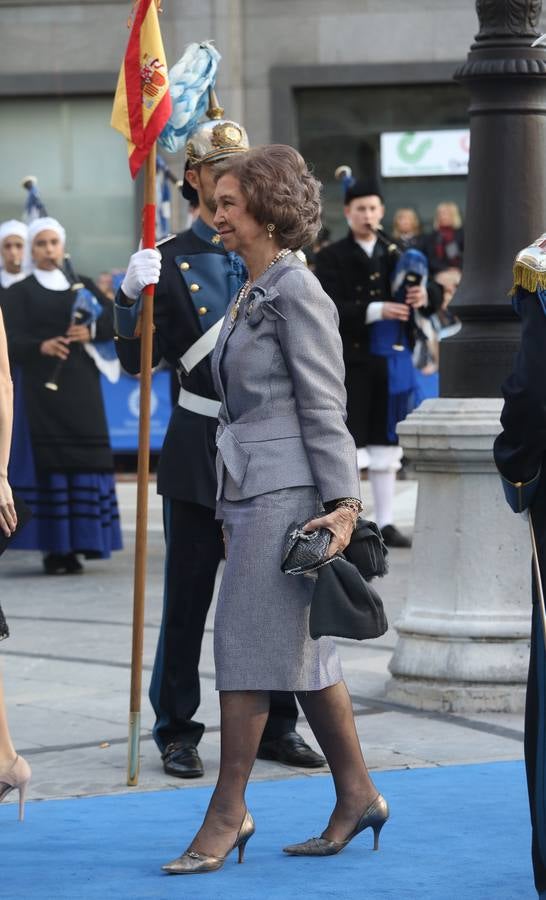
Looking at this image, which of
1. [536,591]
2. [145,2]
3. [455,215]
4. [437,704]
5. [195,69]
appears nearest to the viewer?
[536,591]

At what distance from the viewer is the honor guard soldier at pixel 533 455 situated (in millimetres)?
4004

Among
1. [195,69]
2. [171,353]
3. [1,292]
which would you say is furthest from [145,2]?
[1,292]

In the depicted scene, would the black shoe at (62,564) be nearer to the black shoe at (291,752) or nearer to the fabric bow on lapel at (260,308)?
the black shoe at (291,752)

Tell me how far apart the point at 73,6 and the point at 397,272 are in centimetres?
1043

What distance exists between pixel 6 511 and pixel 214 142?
4.73 feet

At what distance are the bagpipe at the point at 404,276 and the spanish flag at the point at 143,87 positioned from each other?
222 inches

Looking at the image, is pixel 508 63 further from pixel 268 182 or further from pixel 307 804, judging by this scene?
pixel 307 804

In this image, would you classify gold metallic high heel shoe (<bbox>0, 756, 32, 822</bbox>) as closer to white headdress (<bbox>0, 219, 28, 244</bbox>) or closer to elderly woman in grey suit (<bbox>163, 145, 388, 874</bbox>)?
elderly woman in grey suit (<bbox>163, 145, 388, 874</bbox>)

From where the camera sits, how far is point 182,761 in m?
5.64

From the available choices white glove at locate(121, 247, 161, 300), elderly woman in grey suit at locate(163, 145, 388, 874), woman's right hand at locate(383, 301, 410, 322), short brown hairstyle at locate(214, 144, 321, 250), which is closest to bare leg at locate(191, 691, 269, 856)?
elderly woman in grey suit at locate(163, 145, 388, 874)

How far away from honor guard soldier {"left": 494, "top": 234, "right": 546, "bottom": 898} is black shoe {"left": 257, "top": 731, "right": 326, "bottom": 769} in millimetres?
1577

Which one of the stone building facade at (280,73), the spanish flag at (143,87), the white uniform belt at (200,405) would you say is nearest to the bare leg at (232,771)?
the white uniform belt at (200,405)

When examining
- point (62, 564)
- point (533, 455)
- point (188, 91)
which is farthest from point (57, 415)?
point (533, 455)

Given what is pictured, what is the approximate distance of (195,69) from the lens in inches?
234
